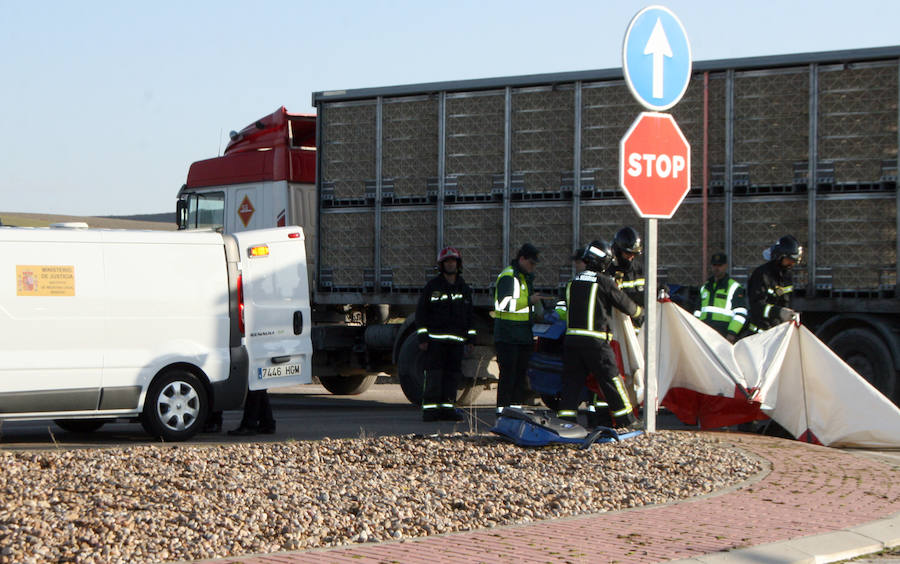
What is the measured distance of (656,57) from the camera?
841cm

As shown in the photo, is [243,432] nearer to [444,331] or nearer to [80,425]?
[80,425]

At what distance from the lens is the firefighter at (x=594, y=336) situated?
9.95m

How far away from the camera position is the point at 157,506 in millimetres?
6379

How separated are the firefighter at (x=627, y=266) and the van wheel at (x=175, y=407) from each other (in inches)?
156

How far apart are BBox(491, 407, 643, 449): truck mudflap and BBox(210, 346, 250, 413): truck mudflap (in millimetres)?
3175

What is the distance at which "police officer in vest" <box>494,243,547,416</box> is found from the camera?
11852mm

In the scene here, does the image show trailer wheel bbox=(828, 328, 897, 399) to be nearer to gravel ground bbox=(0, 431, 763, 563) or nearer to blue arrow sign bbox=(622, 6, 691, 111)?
gravel ground bbox=(0, 431, 763, 563)

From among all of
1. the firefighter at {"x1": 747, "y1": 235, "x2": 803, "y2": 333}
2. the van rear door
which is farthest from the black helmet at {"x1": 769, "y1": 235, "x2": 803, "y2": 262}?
the van rear door

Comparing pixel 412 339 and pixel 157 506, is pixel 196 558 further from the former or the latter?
pixel 412 339

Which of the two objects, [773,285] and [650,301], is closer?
[650,301]

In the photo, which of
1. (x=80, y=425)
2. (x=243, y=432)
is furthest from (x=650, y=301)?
(x=80, y=425)

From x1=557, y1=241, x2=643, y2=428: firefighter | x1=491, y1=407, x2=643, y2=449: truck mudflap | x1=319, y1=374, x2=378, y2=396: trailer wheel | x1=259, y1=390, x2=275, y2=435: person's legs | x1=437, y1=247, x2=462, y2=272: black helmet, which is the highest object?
x1=437, y1=247, x2=462, y2=272: black helmet

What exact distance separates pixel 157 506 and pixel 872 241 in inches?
323

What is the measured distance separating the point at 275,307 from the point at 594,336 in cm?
335
